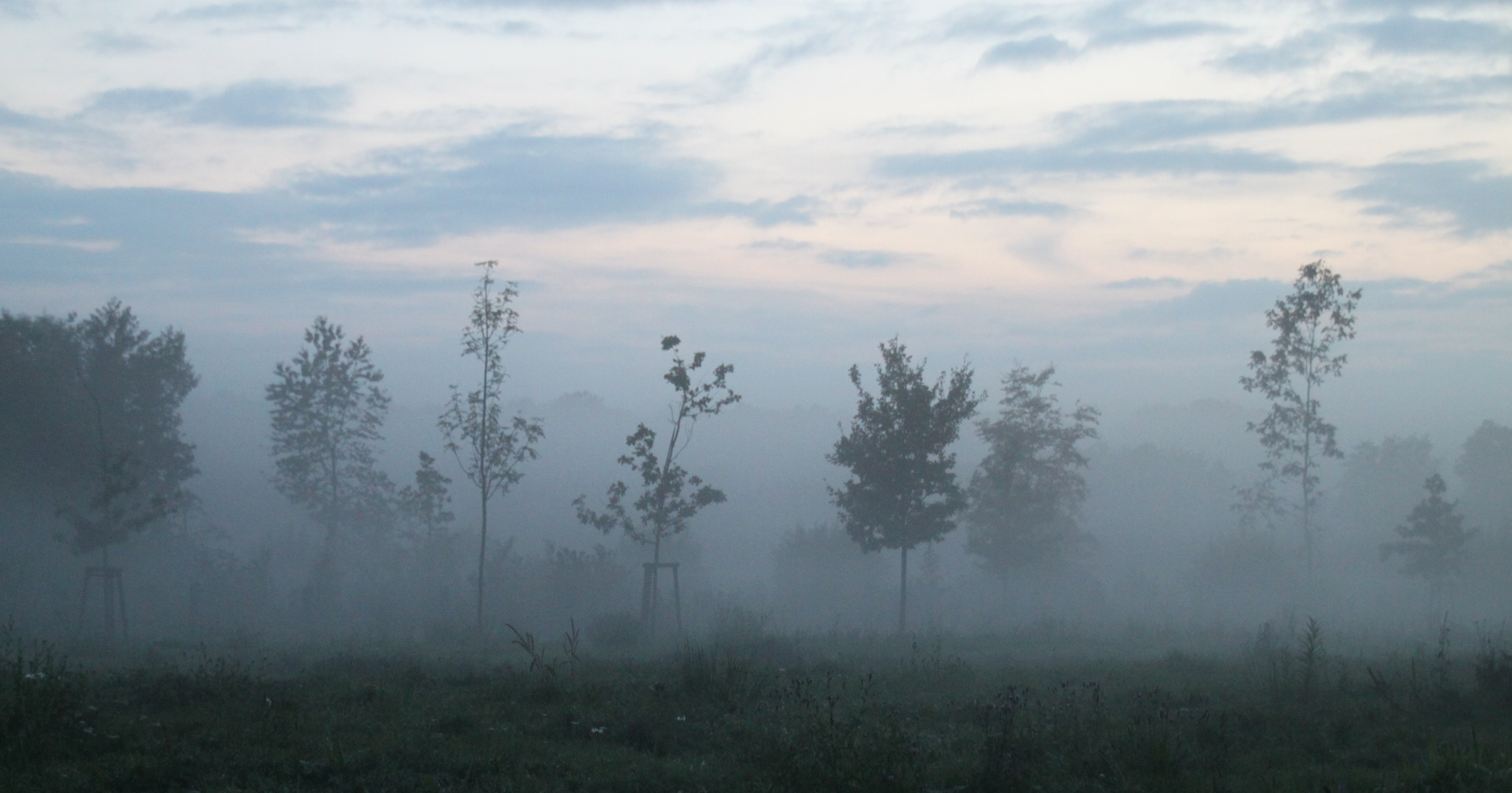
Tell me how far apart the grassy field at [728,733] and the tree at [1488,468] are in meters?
88.7

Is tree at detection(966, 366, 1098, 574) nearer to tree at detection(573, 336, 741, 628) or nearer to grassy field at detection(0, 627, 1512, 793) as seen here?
tree at detection(573, 336, 741, 628)

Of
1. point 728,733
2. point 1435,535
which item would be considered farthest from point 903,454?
point 1435,535

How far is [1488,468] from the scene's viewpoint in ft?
269

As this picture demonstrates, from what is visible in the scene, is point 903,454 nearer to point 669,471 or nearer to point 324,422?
point 669,471

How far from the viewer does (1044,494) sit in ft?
134

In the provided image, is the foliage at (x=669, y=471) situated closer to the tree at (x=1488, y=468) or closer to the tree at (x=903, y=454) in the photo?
the tree at (x=903, y=454)

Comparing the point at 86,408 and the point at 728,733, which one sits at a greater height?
the point at 86,408

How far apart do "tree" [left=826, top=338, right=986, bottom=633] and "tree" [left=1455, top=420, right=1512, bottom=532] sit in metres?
76.3

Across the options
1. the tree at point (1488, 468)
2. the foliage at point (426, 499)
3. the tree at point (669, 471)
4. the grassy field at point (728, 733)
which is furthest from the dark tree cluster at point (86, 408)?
the tree at point (1488, 468)

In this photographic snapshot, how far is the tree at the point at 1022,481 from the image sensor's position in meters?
40.0

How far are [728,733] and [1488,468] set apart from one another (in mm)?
99951

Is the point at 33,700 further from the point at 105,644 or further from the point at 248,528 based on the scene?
the point at 248,528

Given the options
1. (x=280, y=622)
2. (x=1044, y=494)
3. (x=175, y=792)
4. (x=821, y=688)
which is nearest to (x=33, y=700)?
(x=175, y=792)

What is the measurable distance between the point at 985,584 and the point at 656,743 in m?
46.4
